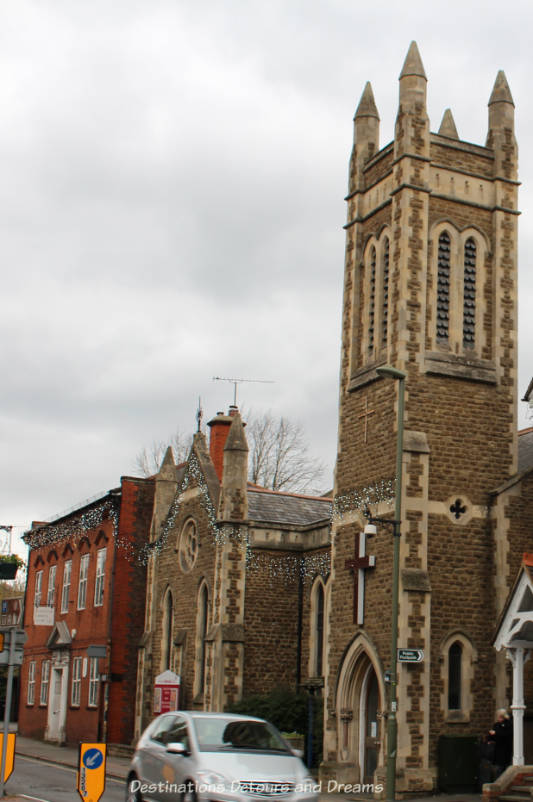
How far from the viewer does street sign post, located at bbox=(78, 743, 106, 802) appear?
14648 millimetres

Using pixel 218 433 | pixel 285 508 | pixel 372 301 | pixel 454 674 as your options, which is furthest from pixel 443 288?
pixel 218 433

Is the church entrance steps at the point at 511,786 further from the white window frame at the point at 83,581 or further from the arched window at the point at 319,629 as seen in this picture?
the white window frame at the point at 83,581

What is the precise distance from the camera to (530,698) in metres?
23.3

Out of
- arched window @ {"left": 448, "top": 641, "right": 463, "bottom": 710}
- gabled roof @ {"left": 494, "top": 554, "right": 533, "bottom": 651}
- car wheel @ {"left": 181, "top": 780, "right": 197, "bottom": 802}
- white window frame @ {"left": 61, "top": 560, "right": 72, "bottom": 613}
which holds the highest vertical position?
white window frame @ {"left": 61, "top": 560, "right": 72, "bottom": 613}

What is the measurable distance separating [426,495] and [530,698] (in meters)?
5.01

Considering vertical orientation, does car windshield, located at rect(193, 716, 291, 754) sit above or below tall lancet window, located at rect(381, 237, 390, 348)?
below

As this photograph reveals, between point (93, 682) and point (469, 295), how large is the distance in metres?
19.9

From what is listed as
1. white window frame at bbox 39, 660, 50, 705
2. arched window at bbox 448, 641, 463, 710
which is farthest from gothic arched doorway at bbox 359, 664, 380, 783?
white window frame at bbox 39, 660, 50, 705

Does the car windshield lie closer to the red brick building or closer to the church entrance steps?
the church entrance steps

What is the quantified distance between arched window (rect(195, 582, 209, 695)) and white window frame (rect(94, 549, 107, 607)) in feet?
21.6

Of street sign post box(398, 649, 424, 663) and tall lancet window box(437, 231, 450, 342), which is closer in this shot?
street sign post box(398, 649, 424, 663)

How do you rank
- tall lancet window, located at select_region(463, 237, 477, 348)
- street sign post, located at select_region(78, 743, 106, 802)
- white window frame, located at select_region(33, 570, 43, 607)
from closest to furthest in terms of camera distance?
street sign post, located at select_region(78, 743, 106, 802), tall lancet window, located at select_region(463, 237, 477, 348), white window frame, located at select_region(33, 570, 43, 607)

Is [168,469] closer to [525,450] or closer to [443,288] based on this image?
[525,450]

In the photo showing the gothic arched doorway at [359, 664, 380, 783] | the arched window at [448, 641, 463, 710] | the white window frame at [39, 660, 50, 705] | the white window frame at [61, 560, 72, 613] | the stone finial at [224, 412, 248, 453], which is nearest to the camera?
the arched window at [448, 641, 463, 710]
